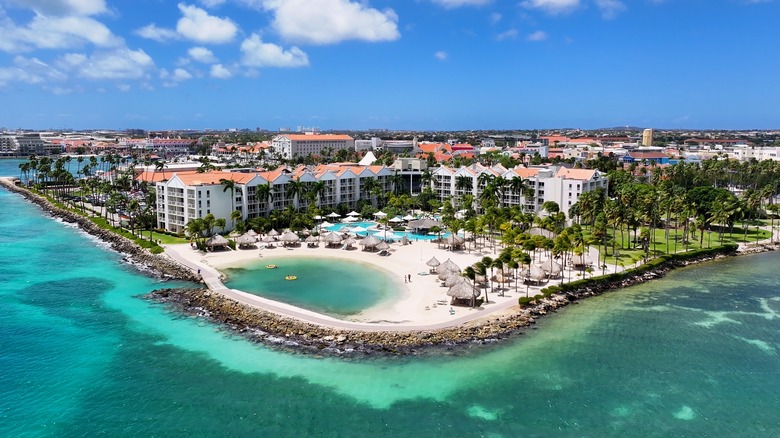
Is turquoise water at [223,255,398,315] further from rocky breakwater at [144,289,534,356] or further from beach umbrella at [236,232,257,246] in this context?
beach umbrella at [236,232,257,246]

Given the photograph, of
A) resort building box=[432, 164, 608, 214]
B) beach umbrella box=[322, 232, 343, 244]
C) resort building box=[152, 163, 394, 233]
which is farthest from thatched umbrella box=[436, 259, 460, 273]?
resort building box=[432, 164, 608, 214]

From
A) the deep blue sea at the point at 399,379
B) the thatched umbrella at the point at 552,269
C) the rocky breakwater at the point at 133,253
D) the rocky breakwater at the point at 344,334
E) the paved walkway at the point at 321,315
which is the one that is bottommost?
the deep blue sea at the point at 399,379

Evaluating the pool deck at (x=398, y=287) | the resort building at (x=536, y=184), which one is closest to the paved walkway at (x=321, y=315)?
the pool deck at (x=398, y=287)

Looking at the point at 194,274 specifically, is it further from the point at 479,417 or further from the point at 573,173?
the point at 573,173

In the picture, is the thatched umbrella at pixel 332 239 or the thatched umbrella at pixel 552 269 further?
the thatched umbrella at pixel 332 239

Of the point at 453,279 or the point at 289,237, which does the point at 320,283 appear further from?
the point at 289,237

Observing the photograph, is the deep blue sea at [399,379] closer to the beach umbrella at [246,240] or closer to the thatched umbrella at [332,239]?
the beach umbrella at [246,240]
